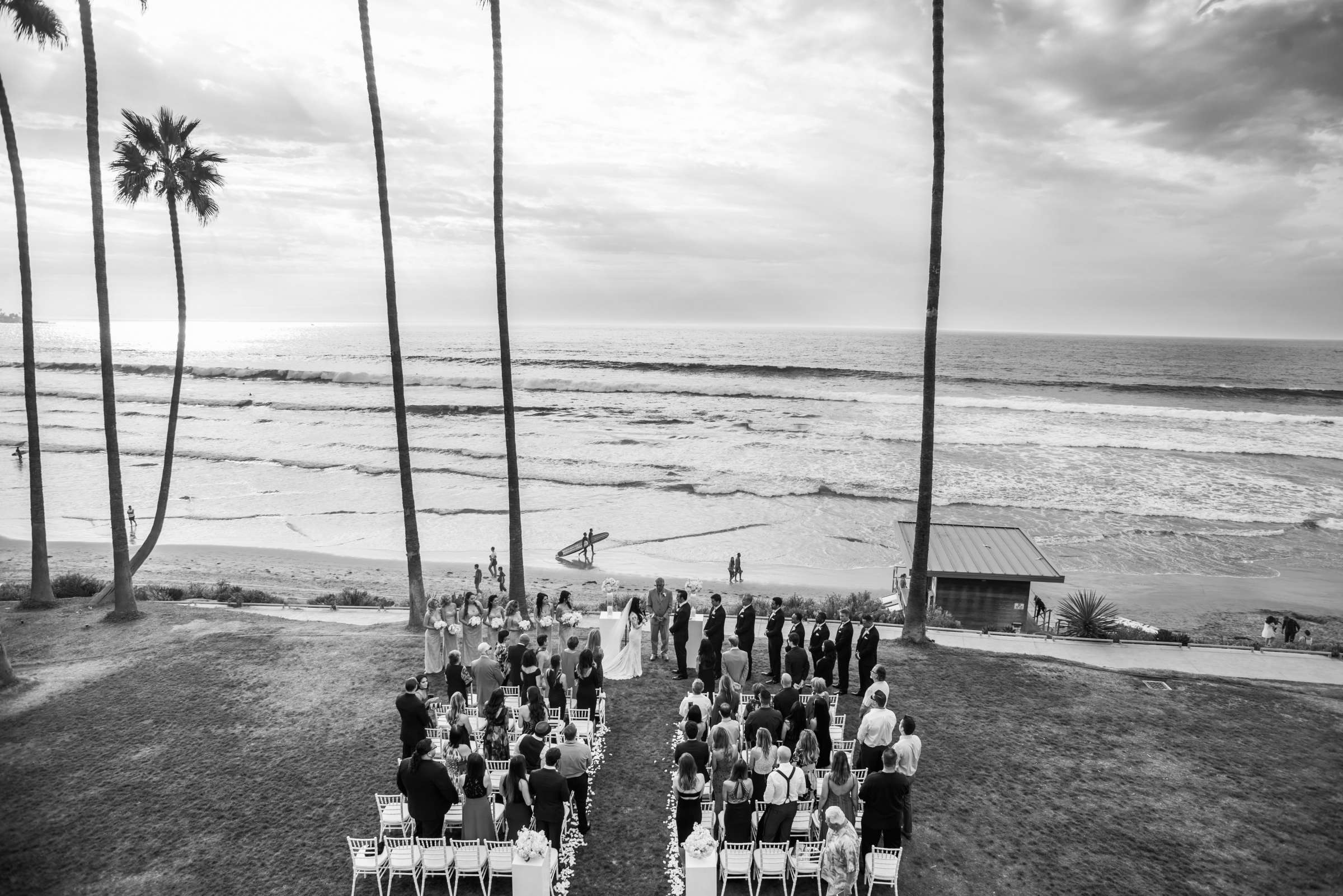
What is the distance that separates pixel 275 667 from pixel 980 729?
11.7 m

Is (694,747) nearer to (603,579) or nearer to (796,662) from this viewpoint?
(796,662)

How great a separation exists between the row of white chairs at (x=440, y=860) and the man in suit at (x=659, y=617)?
6.07 meters

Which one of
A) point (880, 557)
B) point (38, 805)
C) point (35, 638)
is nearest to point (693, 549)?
point (880, 557)

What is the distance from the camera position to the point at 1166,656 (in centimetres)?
1375

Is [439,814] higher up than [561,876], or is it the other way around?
[439,814]

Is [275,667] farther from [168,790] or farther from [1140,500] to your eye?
[1140,500]

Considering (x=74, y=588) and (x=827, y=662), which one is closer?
(x=827, y=662)

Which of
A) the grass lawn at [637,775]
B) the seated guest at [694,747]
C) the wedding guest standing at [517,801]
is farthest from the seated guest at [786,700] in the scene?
the wedding guest standing at [517,801]

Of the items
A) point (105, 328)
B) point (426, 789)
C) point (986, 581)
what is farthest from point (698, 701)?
point (105, 328)

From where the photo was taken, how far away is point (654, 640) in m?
13.2

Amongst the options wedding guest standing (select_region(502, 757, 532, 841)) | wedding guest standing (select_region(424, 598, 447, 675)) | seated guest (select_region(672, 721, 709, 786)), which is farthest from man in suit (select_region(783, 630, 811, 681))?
wedding guest standing (select_region(424, 598, 447, 675))

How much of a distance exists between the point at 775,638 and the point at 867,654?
1.47 metres

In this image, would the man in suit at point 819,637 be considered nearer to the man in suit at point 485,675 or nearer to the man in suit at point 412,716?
the man in suit at point 485,675

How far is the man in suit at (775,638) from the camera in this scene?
11.6m
